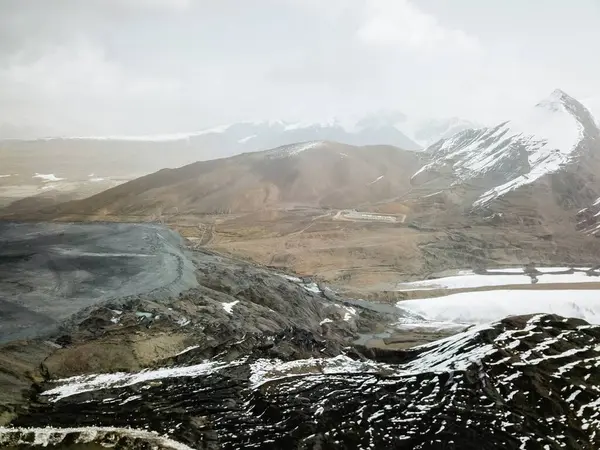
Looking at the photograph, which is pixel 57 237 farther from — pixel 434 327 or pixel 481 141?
pixel 481 141

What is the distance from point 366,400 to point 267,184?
12789cm

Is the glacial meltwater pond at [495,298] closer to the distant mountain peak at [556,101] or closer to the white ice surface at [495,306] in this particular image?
the white ice surface at [495,306]

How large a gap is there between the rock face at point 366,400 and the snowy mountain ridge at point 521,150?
105929 mm

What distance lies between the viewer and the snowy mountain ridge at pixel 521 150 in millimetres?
144750

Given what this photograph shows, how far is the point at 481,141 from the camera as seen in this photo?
190m

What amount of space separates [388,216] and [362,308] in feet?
222

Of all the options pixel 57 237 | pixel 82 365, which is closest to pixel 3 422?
pixel 82 365

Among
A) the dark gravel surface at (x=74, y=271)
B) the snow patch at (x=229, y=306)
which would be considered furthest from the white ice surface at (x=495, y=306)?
the dark gravel surface at (x=74, y=271)

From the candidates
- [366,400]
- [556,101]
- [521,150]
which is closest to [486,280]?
[366,400]

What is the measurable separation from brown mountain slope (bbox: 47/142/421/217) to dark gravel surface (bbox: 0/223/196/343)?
7474 cm

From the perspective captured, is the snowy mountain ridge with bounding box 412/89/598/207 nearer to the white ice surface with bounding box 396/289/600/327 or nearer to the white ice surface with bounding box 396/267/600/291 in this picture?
the white ice surface with bounding box 396/267/600/291

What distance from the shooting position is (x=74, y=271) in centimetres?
4528

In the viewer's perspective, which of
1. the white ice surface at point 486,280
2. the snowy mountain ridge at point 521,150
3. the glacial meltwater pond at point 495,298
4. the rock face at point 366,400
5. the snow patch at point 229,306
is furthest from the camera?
the snowy mountain ridge at point 521,150

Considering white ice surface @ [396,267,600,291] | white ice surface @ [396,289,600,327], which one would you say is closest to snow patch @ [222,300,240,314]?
white ice surface @ [396,289,600,327]
